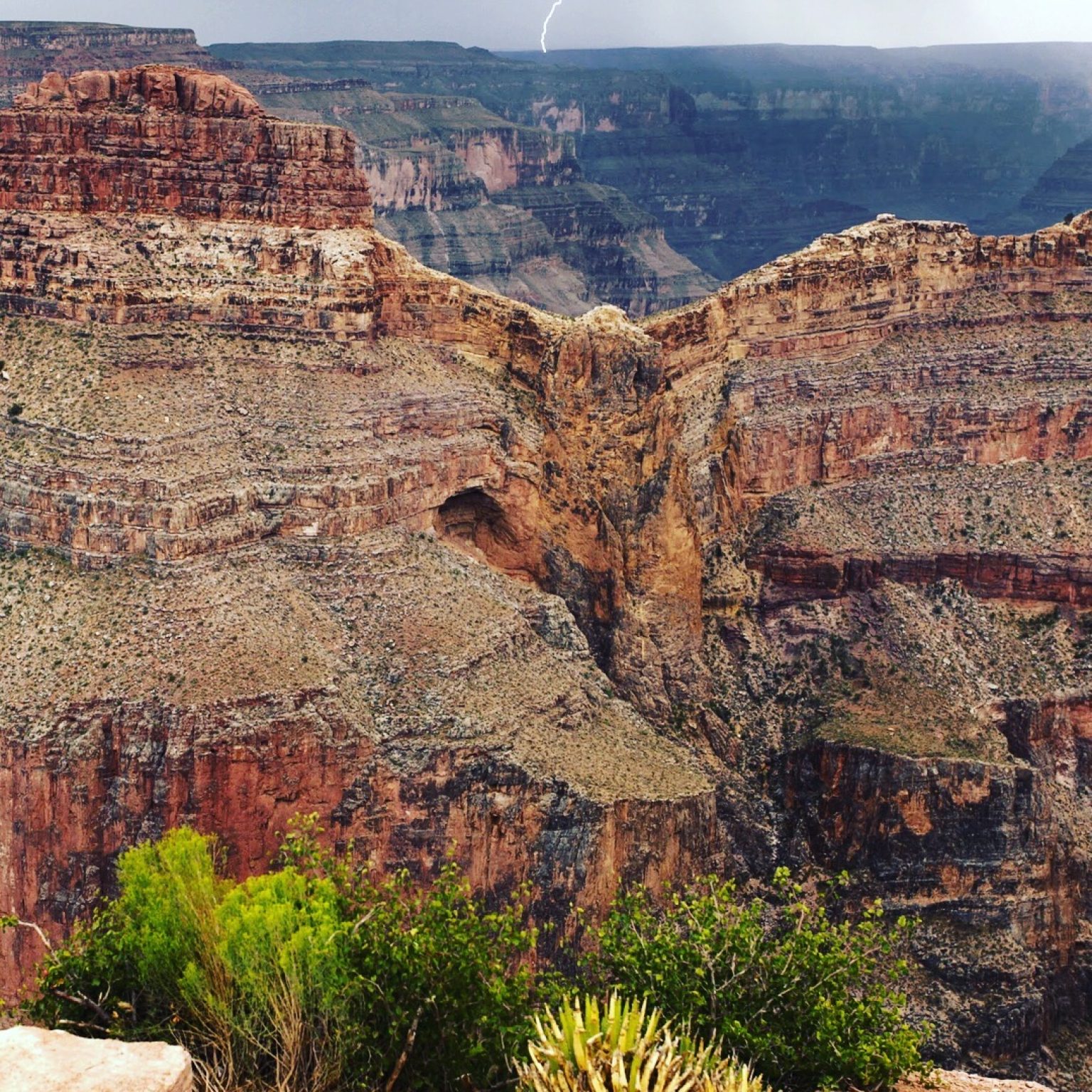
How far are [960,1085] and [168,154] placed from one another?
32.9 metres

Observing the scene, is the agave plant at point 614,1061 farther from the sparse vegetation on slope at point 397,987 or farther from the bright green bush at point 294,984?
the bright green bush at point 294,984

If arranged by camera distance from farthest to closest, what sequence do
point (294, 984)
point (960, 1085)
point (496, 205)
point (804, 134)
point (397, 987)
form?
1. point (804, 134)
2. point (496, 205)
3. point (960, 1085)
4. point (397, 987)
5. point (294, 984)

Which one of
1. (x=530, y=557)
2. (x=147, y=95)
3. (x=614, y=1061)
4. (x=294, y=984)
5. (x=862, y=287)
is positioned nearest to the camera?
(x=614, y=1061)

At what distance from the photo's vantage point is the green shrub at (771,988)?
38375mm

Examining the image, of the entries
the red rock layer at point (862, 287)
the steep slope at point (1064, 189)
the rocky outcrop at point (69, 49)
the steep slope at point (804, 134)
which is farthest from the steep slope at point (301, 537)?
the steep slope at point (804, 134)

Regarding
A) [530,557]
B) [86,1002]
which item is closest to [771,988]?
[86,1002]

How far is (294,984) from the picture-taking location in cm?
3625

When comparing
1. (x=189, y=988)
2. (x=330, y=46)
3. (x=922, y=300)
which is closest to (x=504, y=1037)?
(x=189, y=988)

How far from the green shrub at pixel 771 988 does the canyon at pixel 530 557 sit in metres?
12.4

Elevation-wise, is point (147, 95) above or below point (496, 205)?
above

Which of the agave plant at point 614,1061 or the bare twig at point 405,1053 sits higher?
the agave plant at point 614,1061

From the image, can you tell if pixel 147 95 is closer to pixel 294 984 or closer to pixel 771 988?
pixel 294 984

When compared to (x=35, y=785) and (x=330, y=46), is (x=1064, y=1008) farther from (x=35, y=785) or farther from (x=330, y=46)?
(x=330, y=46)

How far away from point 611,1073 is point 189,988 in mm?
8758
